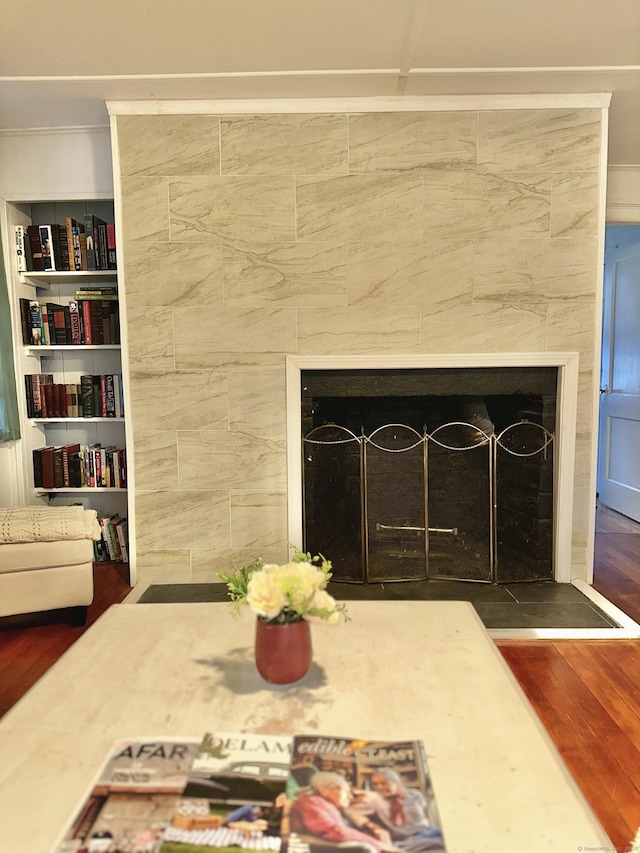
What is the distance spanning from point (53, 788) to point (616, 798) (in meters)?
1.45

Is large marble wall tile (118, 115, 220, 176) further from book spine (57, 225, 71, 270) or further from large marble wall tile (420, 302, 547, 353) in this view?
large marble wall tile (420, 302, 547, 353)

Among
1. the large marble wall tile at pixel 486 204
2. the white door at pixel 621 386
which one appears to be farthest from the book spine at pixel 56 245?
the white door at pixel 621 386

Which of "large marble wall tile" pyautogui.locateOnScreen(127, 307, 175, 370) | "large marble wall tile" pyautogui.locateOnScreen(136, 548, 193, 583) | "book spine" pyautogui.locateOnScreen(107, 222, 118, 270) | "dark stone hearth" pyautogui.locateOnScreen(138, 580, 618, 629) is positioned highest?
"book spine" pyautogui.locateOnScreen(107, 222, 118, 270)

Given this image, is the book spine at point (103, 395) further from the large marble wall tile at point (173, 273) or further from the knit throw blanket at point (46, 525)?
the knit throw blanket at point (46, 525)

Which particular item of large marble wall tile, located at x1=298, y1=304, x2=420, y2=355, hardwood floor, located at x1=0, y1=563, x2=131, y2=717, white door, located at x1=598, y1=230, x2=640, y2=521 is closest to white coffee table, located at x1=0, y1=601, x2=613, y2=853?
hardwood floor, located at x1=0, y1=563, x2=131, y2=717

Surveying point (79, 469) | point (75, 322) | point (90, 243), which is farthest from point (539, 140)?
point (79, 469)

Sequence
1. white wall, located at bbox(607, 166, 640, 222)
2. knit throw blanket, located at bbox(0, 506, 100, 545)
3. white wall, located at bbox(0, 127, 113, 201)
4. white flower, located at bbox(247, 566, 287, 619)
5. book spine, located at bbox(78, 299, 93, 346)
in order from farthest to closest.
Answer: white wall, located at bbox(607, 166, 640, 222), book spine, located at bbox(78, 299, 93, 346), white wall, located at bbox(0, 127, 113, 201), knit throw blanket, located at bbox(0, 506, 100, 545), white flower, located at bbox(247, 566, 287, 619)

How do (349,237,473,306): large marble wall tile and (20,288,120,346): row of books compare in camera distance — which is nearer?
(349,237,473,306): large marble wall tile

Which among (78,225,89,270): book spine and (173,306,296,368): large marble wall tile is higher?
(78,225,89,270): book spine

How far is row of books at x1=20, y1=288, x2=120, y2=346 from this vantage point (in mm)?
3582

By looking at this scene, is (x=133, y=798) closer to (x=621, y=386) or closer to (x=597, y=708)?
(x=597, y=708)

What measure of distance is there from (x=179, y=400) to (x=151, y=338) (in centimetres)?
34

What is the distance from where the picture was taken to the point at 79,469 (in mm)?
3654

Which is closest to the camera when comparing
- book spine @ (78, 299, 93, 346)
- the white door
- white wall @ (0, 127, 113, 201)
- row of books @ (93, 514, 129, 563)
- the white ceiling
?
the white ceiling
